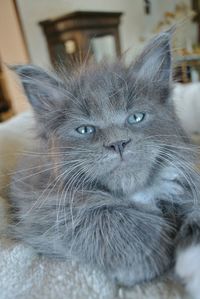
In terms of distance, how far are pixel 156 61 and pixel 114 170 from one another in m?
0.29

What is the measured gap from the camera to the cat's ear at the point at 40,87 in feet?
2.44

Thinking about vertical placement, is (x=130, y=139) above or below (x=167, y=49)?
below

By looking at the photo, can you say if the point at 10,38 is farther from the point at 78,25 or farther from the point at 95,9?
the point at 95,9

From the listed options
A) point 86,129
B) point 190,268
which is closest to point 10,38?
point 86,129

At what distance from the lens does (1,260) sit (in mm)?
744

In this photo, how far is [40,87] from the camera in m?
0.78

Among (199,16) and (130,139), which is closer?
(130,139)

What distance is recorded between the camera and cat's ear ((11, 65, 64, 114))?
0.74 metres

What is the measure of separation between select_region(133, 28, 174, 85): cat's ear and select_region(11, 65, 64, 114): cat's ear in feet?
0.62

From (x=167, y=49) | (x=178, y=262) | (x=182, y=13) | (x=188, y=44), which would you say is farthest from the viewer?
(x=182, y=13)

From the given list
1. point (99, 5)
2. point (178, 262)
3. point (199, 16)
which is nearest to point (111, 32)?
point (99, 5)

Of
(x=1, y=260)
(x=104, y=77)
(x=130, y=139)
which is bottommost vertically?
(x=1, y=260)

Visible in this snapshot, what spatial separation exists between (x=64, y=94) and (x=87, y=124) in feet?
0.33

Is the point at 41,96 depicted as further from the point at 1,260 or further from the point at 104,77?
the point at 1,260
